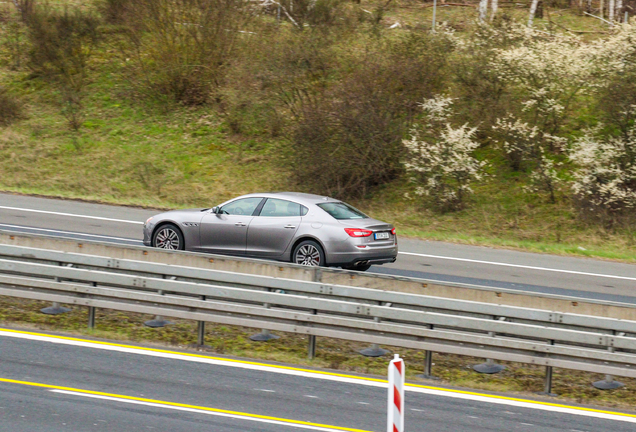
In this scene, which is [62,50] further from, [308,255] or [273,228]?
[308,255]

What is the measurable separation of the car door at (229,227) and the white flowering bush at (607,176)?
12.0 meters

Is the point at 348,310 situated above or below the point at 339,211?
below

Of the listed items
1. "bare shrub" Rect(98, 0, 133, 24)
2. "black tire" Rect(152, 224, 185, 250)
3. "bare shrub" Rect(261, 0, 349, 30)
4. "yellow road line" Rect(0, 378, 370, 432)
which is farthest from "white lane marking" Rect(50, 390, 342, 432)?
"bare shrub" Rect(98, 0, 133, 24)

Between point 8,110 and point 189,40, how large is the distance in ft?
26.4

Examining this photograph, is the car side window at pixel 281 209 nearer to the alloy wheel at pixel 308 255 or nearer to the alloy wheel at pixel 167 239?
the alloy wheel at pixel 308 255

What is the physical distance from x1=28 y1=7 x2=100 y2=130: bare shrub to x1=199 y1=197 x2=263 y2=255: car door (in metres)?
19.9

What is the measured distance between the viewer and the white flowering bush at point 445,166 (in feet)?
74.5

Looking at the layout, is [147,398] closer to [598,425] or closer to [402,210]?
[598,425]

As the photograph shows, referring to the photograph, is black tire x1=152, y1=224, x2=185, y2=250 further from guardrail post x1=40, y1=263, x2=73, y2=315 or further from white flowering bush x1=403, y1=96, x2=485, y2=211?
white flowering bush x1=403, y1=96, x2=485, y2=211

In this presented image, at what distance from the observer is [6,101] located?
30.6 meters

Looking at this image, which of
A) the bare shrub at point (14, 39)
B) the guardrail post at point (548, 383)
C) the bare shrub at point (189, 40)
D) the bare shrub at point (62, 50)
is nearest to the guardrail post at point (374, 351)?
the guardrail post at point (548, 383)

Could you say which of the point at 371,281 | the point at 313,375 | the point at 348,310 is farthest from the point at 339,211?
the point at 313,375

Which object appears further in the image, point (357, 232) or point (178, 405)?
point (357, 232)

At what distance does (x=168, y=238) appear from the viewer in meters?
13.8
